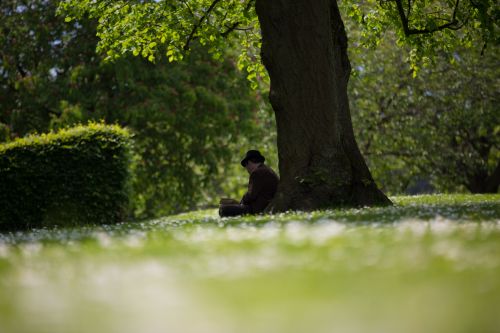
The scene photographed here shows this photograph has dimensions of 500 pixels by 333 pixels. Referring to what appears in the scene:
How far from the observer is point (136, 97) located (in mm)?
32562

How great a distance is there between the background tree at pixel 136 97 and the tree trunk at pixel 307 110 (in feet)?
52.4

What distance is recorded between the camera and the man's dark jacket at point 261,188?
16.3m

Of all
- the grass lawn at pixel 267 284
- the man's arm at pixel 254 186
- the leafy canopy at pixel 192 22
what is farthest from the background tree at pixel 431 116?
the grass lawn at pixel 267 284

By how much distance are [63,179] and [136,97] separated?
15.5 meters

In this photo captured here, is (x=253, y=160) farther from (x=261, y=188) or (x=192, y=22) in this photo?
(x=192, y=22)

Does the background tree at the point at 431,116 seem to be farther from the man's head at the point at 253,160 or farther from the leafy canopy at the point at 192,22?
the man's head at the point at 253,160

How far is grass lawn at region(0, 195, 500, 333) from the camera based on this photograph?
4.09 meters

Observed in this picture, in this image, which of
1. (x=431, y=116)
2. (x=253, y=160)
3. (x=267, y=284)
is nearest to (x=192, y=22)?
(x=253, y=160)

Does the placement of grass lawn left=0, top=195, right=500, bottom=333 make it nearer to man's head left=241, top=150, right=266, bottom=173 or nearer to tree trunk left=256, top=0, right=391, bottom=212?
tree trunk left=256, top=0, right=391, bottom=212

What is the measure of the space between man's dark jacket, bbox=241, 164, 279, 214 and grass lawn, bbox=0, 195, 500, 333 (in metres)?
7.73

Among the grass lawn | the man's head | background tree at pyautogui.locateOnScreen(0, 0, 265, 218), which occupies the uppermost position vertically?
background tree at pyautogui.locateOnScreen(0, 0, 265, 218)

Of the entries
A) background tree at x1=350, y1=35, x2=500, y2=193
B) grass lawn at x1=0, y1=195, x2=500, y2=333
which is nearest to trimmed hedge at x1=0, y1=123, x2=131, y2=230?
grass lawn at x1=0, y1=195, x2=500, y2=333

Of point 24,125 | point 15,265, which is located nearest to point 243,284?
point 15,265

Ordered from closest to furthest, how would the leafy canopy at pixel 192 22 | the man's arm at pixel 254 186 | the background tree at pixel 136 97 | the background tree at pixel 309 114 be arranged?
the background tree at pixel 309 114 < the man's arm at pixel 254 186 < the leafy canopy at pixel 192 22 < the background tree at pixel 136 97
